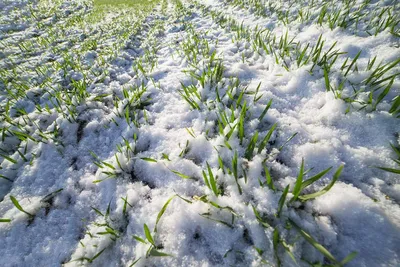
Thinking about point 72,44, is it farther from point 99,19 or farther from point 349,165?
point 349,165

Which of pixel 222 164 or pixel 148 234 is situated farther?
pixel 222 164

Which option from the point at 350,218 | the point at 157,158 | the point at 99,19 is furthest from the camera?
the point at 99,19

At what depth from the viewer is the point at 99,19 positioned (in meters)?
7.58

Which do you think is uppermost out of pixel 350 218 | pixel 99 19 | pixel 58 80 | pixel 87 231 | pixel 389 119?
pixel 99 19

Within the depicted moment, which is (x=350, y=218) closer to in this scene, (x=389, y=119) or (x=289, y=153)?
(x=289, y=153)

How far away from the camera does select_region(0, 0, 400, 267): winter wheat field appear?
1.22m

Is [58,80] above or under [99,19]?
under

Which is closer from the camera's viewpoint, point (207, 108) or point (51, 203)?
point (51, 203)

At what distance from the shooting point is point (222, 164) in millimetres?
1541

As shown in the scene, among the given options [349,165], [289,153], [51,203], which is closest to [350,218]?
[349,165]

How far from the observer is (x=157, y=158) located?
184 cm

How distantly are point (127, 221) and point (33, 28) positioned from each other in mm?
7944

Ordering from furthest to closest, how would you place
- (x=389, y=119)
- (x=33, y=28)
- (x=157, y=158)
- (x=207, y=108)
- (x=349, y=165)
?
(x=33, y=28) → (x=207, y=108) → (x=157, y=158) → (x=389, y=119) → (x=349, y=165)

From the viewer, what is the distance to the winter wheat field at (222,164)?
47.9 inches
